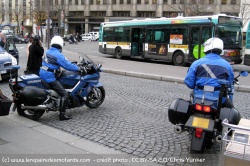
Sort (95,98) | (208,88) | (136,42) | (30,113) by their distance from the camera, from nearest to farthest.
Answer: (208,88) < (30,113) < (95,98) < (136,42)

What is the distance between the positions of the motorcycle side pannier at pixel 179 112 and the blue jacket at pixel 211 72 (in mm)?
277

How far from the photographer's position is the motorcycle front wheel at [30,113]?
6168 millimetres

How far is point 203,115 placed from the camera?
4.08 meters

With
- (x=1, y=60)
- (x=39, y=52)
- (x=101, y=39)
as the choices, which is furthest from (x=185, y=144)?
(x=101, y=39)

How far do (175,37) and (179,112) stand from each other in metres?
14.5

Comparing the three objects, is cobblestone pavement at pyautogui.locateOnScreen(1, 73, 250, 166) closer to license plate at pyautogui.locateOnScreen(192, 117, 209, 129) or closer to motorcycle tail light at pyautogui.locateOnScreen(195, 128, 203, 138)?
motorcycle tail light at pyautogui.locateOnScreen(195, 128, 203, 138)

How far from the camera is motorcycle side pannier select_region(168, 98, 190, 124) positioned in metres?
4.22

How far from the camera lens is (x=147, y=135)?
17.5 feet

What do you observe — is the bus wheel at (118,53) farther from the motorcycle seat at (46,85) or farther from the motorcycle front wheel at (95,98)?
the motorcycle seat at (46,85)

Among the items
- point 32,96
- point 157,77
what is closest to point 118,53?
point 157,77

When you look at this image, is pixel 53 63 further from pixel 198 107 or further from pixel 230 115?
pixel 230 115

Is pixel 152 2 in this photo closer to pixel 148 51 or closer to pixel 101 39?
pixel 101 39

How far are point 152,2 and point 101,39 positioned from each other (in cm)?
5172

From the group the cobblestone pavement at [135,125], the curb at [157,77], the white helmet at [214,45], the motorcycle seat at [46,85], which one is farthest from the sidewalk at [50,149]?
the curb at [157,77]
